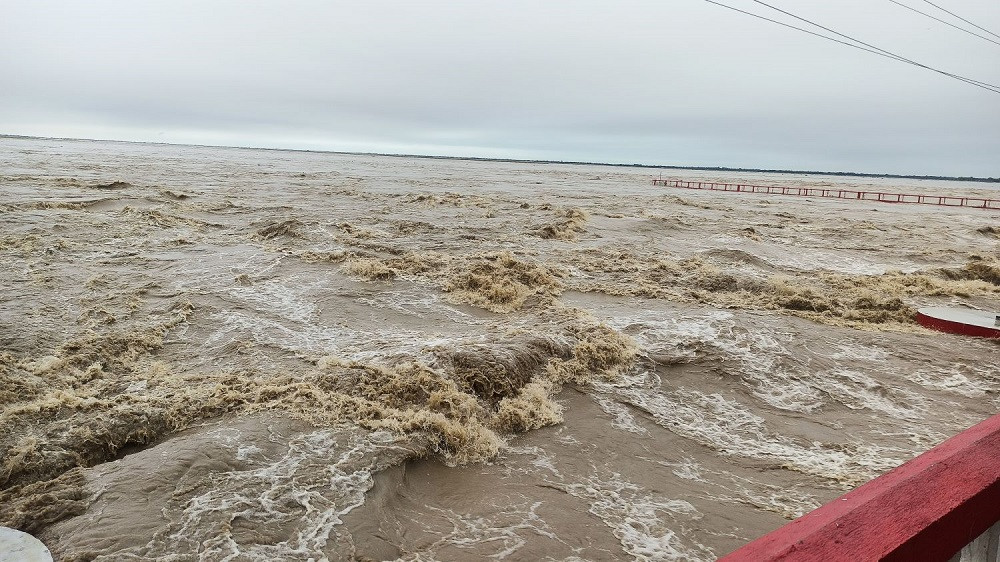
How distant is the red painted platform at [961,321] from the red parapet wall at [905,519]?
9372mm

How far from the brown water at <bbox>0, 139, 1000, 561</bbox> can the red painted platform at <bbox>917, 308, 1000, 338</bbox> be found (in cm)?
28

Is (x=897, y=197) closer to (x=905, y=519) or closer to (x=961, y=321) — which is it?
(x=961, y=321)

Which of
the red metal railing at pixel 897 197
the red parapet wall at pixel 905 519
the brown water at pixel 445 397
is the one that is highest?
the red metal railing at pixel 897 197

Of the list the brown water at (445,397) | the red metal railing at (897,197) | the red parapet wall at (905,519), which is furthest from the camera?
the red metal railing at (897,197)

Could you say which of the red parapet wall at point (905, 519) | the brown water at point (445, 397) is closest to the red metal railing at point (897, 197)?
the brown water at point (445, 397)

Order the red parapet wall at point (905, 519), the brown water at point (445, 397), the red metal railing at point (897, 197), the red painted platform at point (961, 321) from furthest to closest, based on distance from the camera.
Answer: the red metal railing at point (897, 197)
the red painted platform at point (961, 321)
the brown water at point (445, 397)
the red parapet wall at point (905, 519)

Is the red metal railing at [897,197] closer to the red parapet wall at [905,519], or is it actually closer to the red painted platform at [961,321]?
the red painted platform at [961,321]

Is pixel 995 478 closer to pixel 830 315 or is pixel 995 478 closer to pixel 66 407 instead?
pixel 66 407

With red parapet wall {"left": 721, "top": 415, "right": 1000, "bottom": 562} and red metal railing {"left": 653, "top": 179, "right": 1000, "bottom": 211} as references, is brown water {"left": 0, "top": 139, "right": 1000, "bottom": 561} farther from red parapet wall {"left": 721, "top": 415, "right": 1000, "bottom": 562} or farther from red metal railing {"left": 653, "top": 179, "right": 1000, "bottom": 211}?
red metal railing {"left": 653, "top": 179, "right": 1000, "bottom": 211}

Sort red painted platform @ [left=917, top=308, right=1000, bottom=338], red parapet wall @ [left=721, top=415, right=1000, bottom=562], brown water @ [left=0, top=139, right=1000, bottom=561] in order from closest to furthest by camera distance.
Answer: red parapet wall @ [left=721, top=415, right=1000, bottom=562], brown water @ [left=0, top=139, right=1000, bottom=561], red painted platform @ [left=917, top=308, right=1000, bottom=338]

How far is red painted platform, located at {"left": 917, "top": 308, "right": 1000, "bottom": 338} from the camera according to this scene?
8.84 metres

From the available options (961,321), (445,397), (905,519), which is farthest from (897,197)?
(905,519)

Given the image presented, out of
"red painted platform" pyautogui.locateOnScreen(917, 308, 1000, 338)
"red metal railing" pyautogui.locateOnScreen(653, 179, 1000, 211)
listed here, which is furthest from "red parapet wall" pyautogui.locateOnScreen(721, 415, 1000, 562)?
"red metal railing" pyautogui.locateOnScreen(653, 179, 1000, 211)

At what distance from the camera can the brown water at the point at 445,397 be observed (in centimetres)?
405
